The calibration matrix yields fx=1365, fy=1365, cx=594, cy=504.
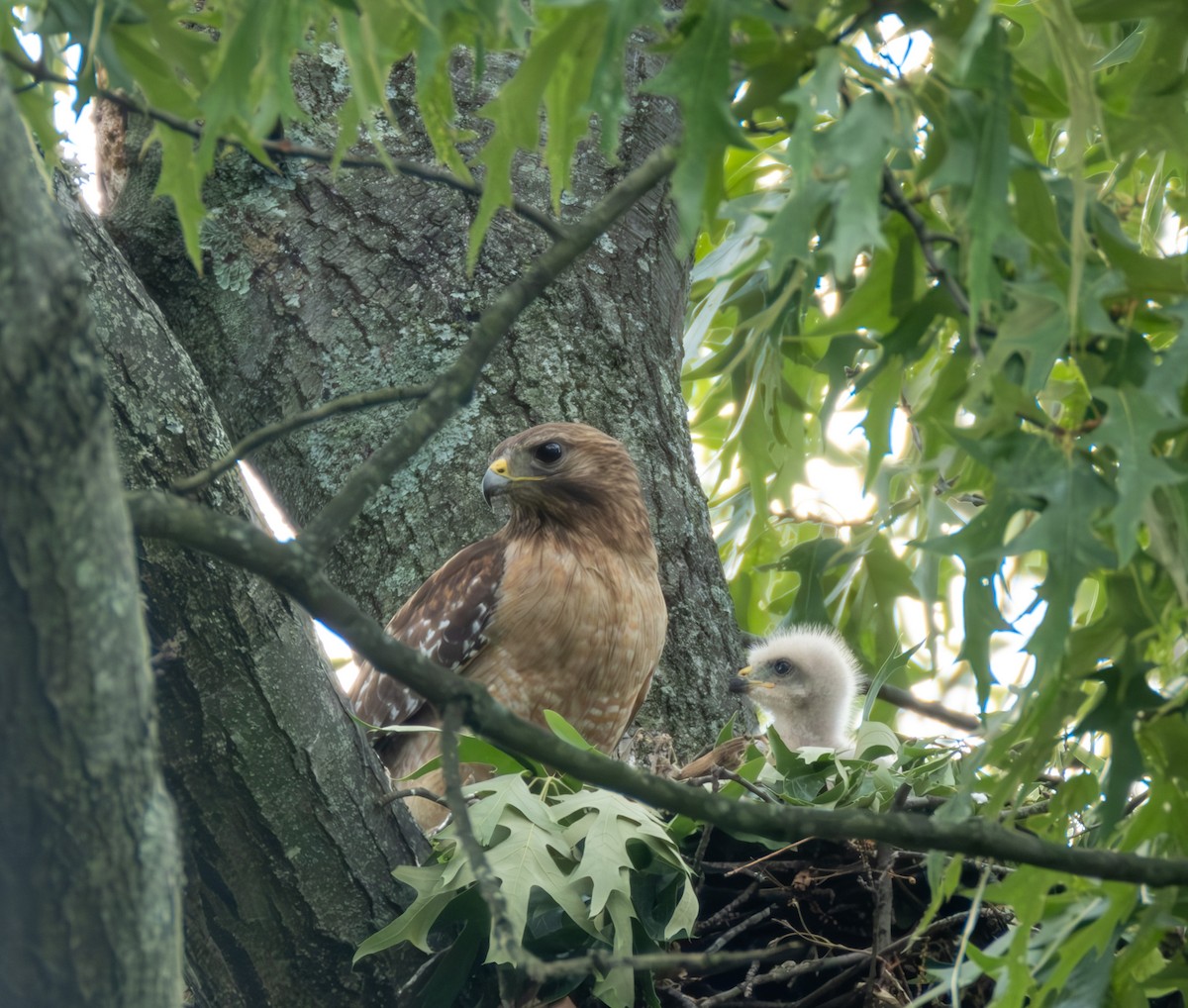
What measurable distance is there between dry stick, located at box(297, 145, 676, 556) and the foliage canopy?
13 centimetres

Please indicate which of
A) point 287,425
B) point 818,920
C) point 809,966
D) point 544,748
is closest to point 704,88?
point 287,425

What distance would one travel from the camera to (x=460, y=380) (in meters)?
1.85

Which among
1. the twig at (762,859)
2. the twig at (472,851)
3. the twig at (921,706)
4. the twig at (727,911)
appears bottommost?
the twig at (472,851)

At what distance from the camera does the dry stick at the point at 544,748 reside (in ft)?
5.46

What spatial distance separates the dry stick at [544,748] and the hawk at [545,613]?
7.58 feet

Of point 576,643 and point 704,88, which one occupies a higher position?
point 576,643

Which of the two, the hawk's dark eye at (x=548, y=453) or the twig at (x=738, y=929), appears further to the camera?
the hawk's dark eye at (x=548, y=453)

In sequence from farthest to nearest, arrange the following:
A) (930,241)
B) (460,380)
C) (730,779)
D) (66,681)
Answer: (730,779)
(930,241)
(460,380)
(66,681)

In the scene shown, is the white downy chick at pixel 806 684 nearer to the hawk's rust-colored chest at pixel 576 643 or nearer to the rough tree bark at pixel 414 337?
the rough tree bark at pixel 414 337

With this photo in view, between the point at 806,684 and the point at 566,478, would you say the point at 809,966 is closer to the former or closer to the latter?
the point at 566,478

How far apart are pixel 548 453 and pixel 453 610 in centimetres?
58

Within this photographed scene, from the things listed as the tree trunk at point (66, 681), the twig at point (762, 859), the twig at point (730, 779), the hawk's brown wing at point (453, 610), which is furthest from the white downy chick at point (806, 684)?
the tree trunk at point (66, 681)

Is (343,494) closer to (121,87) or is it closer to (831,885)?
(121,87)

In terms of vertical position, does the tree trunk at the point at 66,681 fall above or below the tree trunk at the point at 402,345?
below
